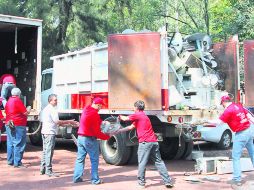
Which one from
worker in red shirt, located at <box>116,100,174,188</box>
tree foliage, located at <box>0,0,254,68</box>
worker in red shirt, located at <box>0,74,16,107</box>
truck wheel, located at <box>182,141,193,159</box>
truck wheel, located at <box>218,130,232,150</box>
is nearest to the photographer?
A: worker in red shirt, located at <box>116,100,174,188</box>

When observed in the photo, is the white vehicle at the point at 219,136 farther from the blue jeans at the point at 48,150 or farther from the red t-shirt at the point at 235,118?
the blue jeans at the point at 48,150

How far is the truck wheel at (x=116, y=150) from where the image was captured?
30.4ft

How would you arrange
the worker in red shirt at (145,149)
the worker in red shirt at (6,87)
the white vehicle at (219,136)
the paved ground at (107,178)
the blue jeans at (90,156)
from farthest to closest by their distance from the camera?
the white vehicle at (219,136)
the worker in red shirt at (6,87)
the blue jeans at (90,156)
the paved ground at (107,178)
the worker in red shirt at (145,149)

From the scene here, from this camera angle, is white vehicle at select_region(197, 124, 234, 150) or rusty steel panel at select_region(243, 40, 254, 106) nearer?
rusty steel panel at select_region(243, 40, 254, 106)

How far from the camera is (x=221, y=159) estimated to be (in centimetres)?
873

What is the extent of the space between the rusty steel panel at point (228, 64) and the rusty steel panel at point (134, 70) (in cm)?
237

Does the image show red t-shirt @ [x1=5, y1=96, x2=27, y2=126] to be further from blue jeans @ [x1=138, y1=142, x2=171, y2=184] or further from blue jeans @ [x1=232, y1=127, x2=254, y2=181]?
blue jeans @ [x1=232, y1=127, x2=254, y2=181]

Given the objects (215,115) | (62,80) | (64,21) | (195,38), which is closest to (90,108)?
(215,115)

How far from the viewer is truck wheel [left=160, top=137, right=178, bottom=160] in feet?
34.9

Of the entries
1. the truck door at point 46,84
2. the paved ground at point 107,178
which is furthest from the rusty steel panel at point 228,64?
the truck door at point 46,84

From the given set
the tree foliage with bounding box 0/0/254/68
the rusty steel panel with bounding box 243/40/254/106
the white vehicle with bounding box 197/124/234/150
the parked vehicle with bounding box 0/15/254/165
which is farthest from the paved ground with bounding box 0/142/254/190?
the tree foliage with bounding box 0/0/254/68

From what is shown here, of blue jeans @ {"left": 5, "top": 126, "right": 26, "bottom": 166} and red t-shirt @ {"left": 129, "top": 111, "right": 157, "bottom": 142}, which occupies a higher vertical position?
red t-shirt @ {"left": 129, "top": 111, "right": 157, "bottom": 142}

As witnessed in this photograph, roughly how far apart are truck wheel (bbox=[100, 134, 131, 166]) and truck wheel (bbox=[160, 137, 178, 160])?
1555 millimetres

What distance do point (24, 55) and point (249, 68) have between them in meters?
6.41
